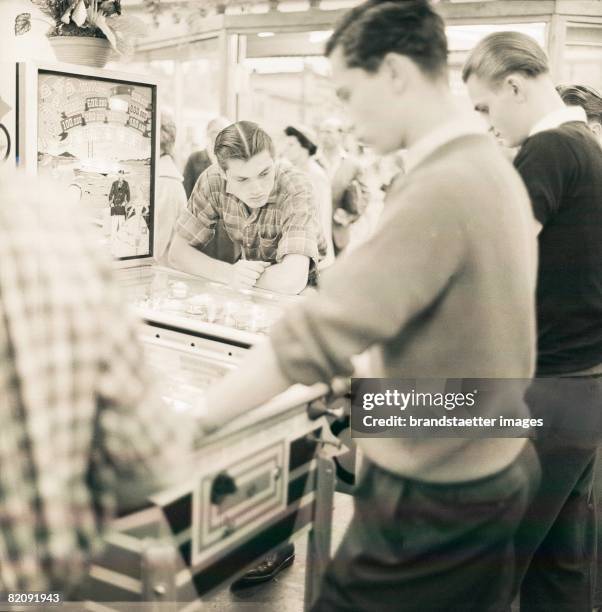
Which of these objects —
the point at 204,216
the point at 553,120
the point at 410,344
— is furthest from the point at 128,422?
the point at 204,216

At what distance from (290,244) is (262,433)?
1390mm

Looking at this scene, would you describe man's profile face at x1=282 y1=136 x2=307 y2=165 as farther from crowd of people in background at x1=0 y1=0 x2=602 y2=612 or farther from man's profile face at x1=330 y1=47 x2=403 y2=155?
man's profile face at x1=330 y1=47 x2=403 y2=155

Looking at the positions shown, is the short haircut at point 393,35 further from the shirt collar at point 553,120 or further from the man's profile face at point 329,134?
the man's profile face at point 329,134

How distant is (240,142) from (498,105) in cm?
107

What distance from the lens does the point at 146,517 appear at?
1.21 m

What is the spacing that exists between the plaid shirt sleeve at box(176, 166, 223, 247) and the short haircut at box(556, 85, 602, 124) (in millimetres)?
1278

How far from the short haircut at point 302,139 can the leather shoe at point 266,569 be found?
8.65ft

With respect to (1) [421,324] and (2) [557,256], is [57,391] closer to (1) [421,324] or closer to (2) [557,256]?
(1) [421,324]

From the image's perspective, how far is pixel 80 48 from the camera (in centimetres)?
242

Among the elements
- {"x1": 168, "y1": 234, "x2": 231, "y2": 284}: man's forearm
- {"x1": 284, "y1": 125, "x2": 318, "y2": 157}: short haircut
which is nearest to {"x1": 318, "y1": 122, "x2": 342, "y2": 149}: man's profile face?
{"x1": 284, "y1": 125, "x2": 318, "y2": 157}: short haircut

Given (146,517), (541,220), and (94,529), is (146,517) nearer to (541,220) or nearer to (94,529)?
(94,529)

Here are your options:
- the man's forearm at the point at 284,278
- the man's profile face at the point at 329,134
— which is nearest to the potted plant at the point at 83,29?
the man's forearm at the point at 284,278

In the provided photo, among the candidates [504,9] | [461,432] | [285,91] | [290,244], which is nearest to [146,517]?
[461,432]

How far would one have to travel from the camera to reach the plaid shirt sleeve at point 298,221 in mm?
2736
